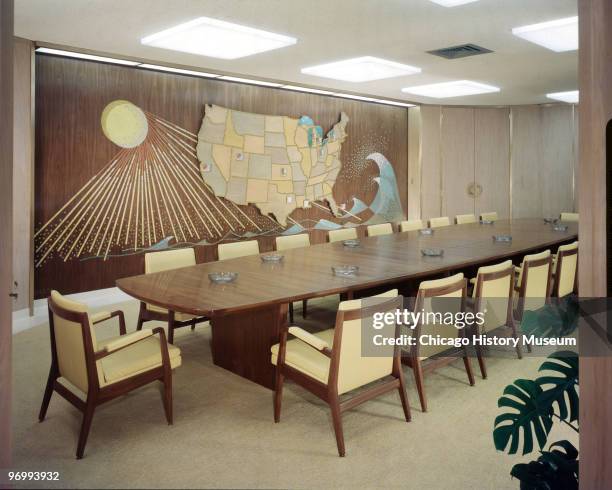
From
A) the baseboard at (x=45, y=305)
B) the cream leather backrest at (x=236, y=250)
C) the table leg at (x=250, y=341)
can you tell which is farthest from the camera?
the baseboard at (x=45, y=305)

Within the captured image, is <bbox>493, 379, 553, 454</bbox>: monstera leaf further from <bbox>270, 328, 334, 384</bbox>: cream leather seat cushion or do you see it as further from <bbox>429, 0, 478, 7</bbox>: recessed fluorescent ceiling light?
<bbox>429, 0, 478, 7</bbox>: recessed fluorescent ceiling light

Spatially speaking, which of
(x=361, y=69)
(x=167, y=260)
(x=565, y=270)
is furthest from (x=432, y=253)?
(x=361, y=69)

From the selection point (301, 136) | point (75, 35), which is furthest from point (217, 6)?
point (301, 136)

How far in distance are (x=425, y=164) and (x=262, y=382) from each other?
24.4 ft

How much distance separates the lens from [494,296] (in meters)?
3.96

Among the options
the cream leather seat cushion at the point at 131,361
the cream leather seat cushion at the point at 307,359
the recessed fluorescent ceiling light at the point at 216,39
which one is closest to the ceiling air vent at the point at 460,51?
the recessed fluorescent ceiling light at the point at 216,39

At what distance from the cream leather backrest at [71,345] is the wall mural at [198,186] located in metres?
2.89

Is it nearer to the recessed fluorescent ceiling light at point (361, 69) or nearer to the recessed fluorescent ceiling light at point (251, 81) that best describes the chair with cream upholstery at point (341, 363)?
the recessed fluorescent ceiling light at point (361, 69)

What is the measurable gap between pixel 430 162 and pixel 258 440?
8.23m

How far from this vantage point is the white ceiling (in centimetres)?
412

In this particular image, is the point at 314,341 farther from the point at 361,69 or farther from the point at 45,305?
the point at 361,69

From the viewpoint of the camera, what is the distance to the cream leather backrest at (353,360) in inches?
111

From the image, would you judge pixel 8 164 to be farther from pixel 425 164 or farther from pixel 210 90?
pixel 425 164

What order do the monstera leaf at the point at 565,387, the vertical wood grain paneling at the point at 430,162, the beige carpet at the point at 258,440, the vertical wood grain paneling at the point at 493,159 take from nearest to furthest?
the monstera leaf at the point at 565,387 → the beige carpet at the point at 258,440 → the vertical wood grain paneling at the point at 430,162 → the vertical wood grain paneling at the point at 493,159
